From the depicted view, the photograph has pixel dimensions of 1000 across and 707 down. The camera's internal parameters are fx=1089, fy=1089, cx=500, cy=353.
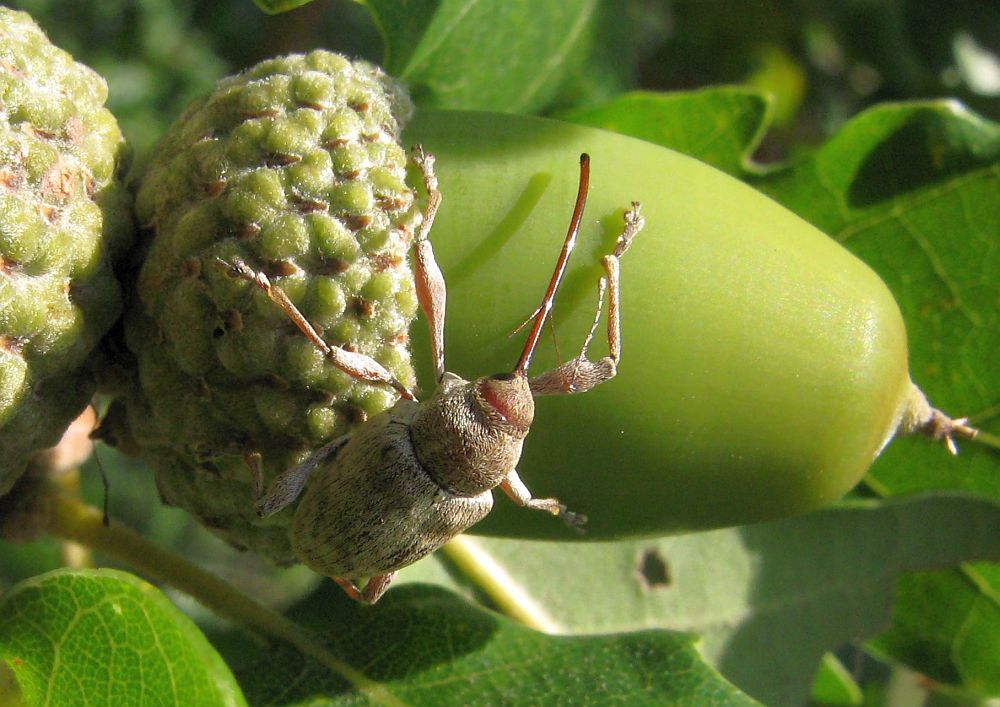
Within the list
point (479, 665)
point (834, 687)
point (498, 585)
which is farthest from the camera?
point (834, 687)

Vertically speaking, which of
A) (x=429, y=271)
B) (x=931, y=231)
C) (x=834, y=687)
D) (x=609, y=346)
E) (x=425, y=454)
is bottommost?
(x=834, y=687)

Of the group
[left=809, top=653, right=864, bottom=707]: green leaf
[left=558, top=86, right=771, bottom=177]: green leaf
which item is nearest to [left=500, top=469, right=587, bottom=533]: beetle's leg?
[left=558, top=86, right=771, bottom=177]: green leaf

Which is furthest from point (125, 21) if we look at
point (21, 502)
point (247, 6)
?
point (21, 502)

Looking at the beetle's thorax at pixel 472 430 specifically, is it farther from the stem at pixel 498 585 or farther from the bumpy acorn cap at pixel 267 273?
the stem at pixel 498 585

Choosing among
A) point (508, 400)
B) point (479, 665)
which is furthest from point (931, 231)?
point (479, 665)

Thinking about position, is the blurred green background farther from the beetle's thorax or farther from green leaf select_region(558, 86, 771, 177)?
the beetle's thorax

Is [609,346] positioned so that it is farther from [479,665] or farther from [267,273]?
[479,665]
